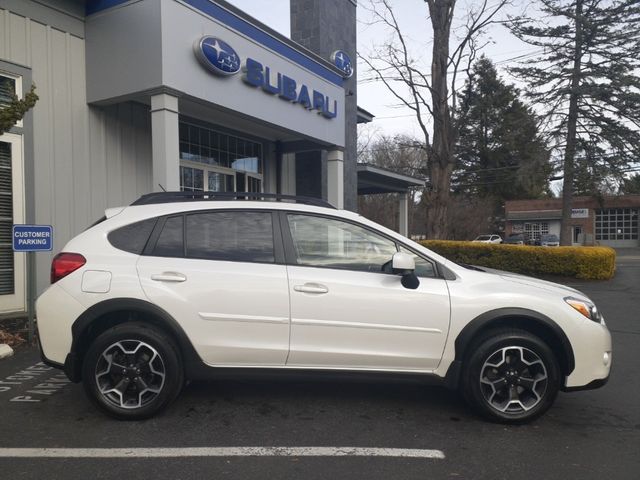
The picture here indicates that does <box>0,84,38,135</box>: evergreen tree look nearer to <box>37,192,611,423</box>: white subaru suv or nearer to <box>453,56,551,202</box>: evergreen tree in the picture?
<box>37,192,611,423</box>: white subaru suv

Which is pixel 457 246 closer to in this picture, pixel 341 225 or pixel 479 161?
pixel 341 225

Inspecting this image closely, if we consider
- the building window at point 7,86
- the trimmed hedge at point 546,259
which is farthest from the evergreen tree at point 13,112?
the trimmed hedge at point 546,259

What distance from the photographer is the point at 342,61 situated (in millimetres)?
13828

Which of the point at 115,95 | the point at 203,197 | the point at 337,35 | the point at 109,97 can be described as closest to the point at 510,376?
the point at 203,197

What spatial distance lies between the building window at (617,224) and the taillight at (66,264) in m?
49.9

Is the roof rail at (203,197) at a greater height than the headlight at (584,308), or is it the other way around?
the roof rail at (203,197)

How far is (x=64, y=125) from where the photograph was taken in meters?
8.00

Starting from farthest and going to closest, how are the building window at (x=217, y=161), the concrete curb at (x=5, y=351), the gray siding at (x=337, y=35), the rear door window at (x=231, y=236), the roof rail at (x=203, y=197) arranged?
1. the gray siding at (x=337, y=35)
2. the building window at (x=217, y=161)
3. the concrete curb at (x=5, y=351)
4. the roof rail at (x=203, y=197)
5. the rear door window at (x=231, y=236)

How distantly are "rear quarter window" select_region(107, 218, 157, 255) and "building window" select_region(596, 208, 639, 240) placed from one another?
49.5 m

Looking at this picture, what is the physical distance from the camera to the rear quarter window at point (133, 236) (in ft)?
12.1

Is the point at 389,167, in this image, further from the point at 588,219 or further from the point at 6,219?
the point at 6,219

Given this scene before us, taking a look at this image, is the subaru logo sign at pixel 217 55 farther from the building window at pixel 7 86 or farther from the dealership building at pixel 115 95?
the building window at pixel 7 86

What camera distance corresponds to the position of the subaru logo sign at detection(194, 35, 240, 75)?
26.3ft

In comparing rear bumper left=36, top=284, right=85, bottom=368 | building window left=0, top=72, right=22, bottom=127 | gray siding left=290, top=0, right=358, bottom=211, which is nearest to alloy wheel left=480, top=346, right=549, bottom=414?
rear bumper left=36, top=284, right=85, bottom=368
